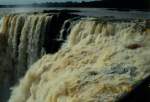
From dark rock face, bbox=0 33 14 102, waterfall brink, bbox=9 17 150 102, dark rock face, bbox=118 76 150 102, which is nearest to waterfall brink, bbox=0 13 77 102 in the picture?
dark rock face, bbox=0 33 14 102

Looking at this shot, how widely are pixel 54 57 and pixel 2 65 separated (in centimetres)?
668

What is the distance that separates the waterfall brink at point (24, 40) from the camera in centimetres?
1895

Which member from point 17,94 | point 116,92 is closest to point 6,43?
point 17,94

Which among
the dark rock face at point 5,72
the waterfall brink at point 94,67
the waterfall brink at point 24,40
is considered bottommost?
the dark rock face at point 5,72

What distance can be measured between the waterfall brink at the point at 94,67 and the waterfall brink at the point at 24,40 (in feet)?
7.82

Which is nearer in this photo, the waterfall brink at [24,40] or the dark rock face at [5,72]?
the waterfall brink at [24,40]

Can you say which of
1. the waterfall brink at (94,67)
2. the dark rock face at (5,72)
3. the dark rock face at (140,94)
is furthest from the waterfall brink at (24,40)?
the dark rock face at (140,94)

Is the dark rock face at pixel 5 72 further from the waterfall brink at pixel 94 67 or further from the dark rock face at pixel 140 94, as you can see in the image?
the dark rock face at pixel 140 94

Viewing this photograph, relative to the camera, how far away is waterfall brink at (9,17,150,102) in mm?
10359

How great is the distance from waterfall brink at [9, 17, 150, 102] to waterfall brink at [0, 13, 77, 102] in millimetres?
2384

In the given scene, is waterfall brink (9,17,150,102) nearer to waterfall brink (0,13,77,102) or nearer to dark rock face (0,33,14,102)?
waterfall brink (0,13,77,102)

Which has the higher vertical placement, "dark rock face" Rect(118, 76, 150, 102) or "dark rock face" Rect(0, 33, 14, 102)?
"dark rock face" Rect(118, 76, 150, 102)

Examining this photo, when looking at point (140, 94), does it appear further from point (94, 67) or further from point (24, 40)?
point (24, 40)

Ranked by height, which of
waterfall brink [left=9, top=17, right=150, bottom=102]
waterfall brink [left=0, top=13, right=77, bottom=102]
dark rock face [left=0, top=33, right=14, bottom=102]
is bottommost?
dark rock face [left=0, top=33, right=14, bottom=102]
